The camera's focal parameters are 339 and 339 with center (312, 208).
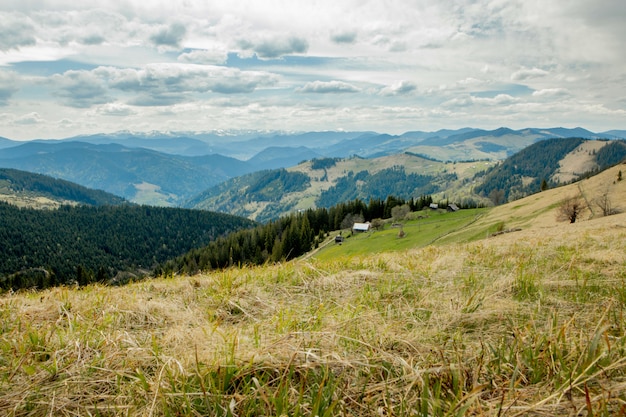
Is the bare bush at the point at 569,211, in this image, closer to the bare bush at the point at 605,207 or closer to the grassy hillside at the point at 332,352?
the bare bush at the point at 605,207

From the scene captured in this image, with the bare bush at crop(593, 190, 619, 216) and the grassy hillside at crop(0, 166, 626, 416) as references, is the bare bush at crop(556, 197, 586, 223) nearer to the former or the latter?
the bare bush at crop(593, 190, 619, 216)

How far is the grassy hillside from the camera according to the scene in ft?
8.29

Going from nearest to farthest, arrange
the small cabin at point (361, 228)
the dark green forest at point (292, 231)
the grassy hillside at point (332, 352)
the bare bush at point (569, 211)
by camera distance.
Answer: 1. the grassy hillside at point (332, 352)
2. the bare bush at point (569, 211)
3. the dark green forest at point (292, 231)
4. the small cabin at point (361, 228)

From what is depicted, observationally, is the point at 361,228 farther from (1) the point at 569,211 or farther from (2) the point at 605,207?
(2) the point at 605,207

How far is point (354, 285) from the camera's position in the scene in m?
6.23

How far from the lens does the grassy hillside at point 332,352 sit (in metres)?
2.53

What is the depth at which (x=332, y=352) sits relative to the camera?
315 centimetres

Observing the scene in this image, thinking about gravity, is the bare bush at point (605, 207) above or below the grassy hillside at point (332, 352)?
below

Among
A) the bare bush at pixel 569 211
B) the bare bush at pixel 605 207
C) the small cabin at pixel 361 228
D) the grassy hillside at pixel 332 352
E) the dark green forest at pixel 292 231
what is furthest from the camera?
the small cabin at pixel 361 228

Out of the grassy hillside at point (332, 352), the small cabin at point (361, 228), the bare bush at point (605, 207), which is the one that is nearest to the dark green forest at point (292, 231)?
the small cabin at point (361, 228)

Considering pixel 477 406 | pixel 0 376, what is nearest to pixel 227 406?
pixel 477 406

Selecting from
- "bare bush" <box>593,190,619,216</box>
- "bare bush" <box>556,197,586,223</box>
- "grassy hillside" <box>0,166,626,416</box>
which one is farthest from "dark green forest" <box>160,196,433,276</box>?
"grassy hillside" <box>0,166,626,416</box>

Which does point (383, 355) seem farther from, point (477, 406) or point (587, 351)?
point (587, 351)

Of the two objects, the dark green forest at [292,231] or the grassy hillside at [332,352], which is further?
the dark green forest at [292,231]
